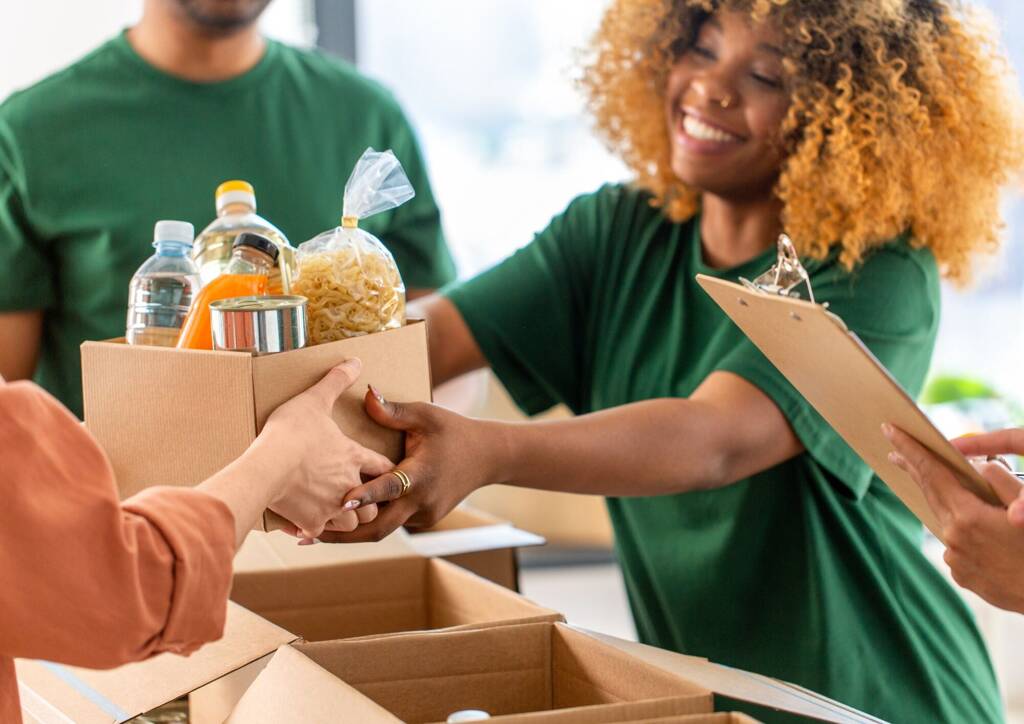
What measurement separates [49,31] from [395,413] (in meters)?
2.26

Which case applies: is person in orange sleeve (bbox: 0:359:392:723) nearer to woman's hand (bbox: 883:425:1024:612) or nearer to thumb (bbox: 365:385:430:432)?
thumb (bbox: 365:385:430:432)

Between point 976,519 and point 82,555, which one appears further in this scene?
point 976,519

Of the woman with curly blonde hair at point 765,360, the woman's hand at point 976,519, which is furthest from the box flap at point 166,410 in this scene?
the woman's hand at point 976,519

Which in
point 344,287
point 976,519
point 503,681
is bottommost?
point 503,681

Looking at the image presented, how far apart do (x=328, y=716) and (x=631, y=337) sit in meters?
0.92

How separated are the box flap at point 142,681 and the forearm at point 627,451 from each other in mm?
349

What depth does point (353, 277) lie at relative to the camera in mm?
1094

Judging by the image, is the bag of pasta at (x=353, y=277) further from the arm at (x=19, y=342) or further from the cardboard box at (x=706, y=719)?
the arm at (x=19, y=342)

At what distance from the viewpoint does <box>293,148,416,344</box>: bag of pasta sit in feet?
3.55

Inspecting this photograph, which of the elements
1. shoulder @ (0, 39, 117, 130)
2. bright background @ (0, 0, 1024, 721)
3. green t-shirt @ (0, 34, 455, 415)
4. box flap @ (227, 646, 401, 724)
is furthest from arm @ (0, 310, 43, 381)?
bright background @ (0, 0, 1024, 721)

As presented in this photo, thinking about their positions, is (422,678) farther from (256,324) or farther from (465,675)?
(256,324)

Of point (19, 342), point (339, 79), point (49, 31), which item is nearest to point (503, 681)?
point (19, 342)

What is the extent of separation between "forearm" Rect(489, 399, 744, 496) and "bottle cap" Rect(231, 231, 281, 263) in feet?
1.26

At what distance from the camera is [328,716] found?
90cm
